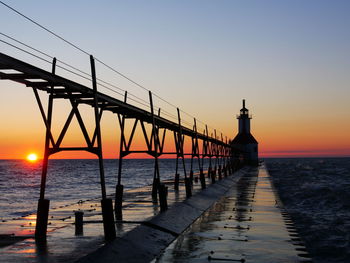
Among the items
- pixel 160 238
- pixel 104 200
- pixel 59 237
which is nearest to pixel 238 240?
pixel 160 238

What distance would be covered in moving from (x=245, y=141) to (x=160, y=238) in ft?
345

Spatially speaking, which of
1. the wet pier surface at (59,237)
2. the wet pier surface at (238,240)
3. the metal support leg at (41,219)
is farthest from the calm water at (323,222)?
the metal support leg at (41,219)

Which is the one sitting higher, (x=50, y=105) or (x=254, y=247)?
(x=50, y=105)

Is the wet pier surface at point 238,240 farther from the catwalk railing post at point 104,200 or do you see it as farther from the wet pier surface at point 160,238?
the catwalk railing post at point 104,200

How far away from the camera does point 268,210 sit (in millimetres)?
25500

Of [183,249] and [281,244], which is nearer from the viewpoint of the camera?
[183,249]

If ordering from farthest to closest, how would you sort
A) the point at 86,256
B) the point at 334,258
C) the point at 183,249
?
the point at 334,258
the point at 183,249
the point at 86,256

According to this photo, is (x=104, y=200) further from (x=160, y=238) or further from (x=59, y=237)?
(x=160, y=238)

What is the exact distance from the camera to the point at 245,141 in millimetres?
119375

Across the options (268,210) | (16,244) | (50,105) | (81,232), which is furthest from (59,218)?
(268,210)

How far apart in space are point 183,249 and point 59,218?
8121 millimetres

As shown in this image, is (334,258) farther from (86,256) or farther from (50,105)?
(50,105)

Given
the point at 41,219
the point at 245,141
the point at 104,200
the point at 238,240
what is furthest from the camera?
the point at 245,141

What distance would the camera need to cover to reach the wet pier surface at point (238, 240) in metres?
13.5
